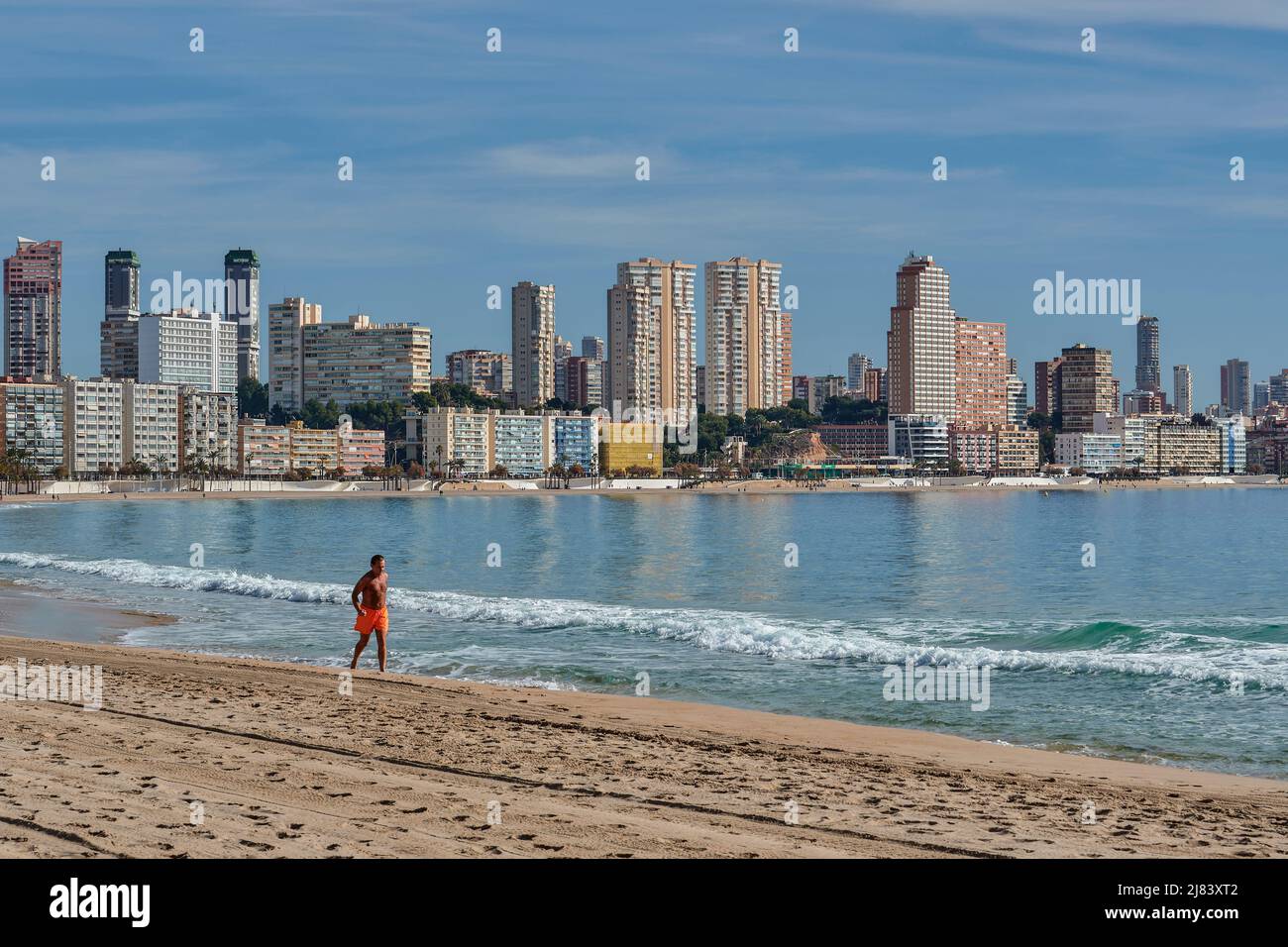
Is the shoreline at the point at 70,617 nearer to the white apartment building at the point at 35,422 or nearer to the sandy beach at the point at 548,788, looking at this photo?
the sandy beach at the point at 548,788

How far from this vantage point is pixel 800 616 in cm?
3206

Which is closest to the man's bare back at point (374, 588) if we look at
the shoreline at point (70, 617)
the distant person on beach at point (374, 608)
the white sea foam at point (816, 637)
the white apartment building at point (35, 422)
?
the distant person on beach at point (374, 608)

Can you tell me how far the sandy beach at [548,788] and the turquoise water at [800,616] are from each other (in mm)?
2822

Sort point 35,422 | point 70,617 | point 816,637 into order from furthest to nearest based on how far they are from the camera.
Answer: point 35,422, point 70,617, point 816,637

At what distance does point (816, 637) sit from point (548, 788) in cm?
1560

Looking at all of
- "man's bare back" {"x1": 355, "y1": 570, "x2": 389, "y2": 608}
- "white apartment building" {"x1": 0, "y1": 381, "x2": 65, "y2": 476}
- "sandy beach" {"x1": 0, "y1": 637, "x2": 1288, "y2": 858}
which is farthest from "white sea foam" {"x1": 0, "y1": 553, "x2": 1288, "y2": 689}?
"white apartment building" {"x1": 0, "y1": 381, "x2": 65, "y2": 476}

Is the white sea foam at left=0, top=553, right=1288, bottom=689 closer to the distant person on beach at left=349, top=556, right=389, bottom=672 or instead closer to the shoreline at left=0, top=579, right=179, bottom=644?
the shoreline at left=0, top=579, right=179, bottom=644

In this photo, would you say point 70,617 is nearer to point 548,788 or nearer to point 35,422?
point 548,788

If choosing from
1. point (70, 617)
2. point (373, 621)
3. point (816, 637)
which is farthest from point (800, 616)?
point (70, 617)

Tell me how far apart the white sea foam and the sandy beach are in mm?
7224

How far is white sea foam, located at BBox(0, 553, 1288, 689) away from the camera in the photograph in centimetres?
2155

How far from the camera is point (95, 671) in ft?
58.9

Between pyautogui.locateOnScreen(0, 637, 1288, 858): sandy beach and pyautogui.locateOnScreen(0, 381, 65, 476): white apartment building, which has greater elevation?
pyautogui.locateOnScreen(0, 381, 65, 476): white apartment building
